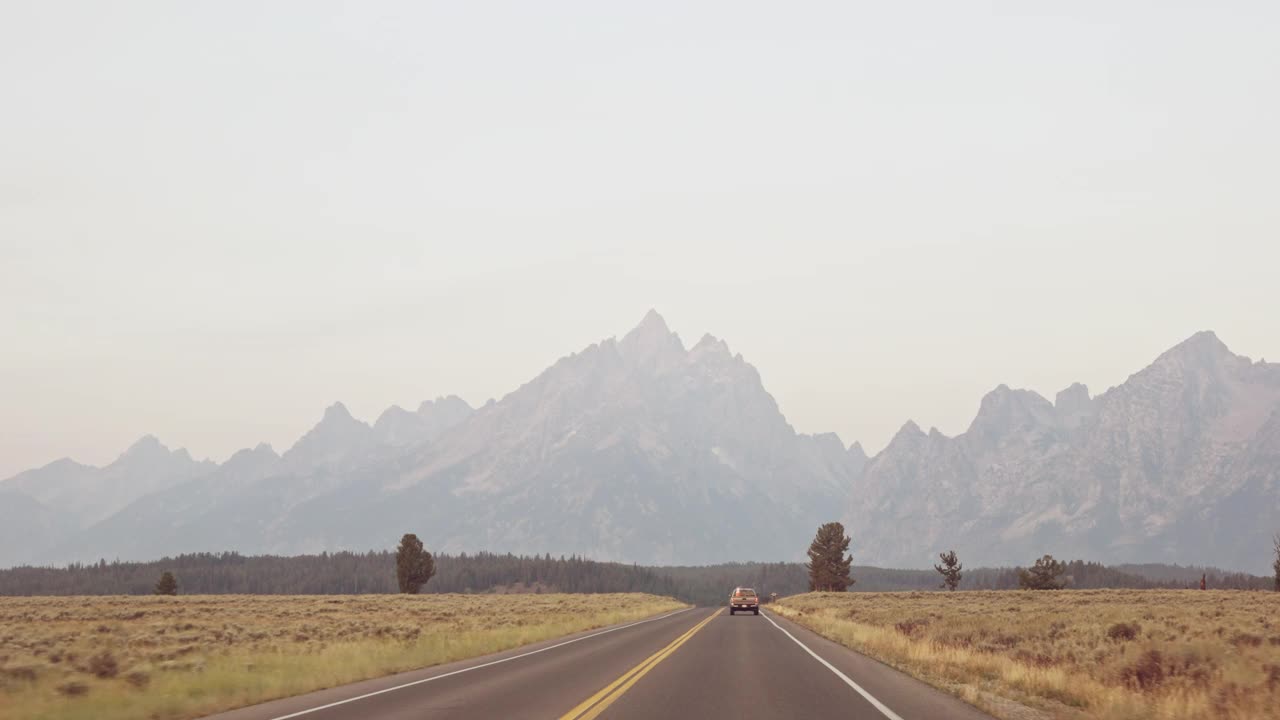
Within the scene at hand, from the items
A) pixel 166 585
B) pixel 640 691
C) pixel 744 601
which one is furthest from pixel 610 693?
pixel 166 585

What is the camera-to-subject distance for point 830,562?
150 metres

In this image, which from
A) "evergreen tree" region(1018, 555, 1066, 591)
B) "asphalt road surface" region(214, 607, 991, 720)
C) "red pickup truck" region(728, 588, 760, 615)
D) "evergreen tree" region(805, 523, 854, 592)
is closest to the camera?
"asphalt road surface" region(214, 607, 991, 720)

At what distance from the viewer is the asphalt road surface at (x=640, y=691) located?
15.4 meters

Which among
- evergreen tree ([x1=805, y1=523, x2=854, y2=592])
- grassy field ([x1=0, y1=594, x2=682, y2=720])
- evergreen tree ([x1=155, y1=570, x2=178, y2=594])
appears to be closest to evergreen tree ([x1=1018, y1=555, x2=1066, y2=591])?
evergreen tree ([x1=805, y1=523, x2=854, y2=592])

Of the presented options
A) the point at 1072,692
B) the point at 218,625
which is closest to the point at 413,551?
the point at 218,625

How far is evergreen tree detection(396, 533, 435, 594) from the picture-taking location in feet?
492

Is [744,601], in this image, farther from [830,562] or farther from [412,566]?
[412,566]

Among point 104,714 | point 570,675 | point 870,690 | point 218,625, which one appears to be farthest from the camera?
point 218,625

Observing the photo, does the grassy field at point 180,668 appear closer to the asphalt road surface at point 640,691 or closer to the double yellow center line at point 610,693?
the asphalt road surface at point 640,691

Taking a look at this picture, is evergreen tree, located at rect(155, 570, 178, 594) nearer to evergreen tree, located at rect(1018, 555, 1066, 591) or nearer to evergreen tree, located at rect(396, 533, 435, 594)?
evergreen tree, located at rect(396, 533, 435, 594)

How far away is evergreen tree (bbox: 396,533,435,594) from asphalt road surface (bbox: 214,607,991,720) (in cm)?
12572

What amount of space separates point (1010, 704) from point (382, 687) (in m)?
11.9

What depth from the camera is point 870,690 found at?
18.4 meters

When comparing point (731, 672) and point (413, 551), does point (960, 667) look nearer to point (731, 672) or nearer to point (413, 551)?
point (731, 672)
